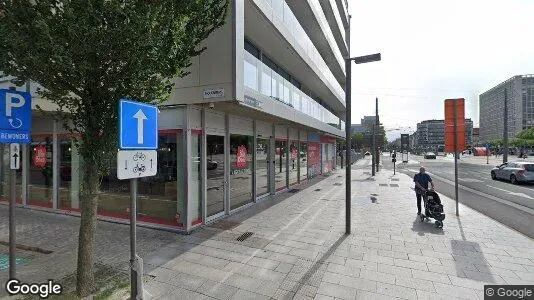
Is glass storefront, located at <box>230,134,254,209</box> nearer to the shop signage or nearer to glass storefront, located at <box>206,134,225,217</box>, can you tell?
glass storefront, located at <box>206,134,225,217</box>

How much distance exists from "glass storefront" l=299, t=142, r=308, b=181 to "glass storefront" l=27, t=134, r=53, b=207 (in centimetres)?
1170

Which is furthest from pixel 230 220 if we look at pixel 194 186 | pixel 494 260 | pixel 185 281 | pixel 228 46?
pixel 494 260

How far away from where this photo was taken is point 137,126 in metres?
3.46

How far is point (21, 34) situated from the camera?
10.6ft

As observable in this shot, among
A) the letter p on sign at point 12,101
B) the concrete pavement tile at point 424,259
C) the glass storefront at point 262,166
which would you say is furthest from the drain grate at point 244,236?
the letter p on sign at point 12,101

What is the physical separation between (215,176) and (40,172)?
6500mm

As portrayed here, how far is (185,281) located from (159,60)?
11.0 ft

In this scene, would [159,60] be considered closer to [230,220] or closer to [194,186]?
[194,186]

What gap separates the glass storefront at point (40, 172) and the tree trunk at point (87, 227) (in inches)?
287

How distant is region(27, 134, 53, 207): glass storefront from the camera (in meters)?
9.98

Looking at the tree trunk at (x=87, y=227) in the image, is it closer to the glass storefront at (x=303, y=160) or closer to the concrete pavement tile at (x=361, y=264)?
the concrete pavement tile at (x=361, y=264)

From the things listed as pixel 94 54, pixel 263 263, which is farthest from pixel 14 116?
pixel 263 263

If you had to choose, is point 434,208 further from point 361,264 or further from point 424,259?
point 361,264

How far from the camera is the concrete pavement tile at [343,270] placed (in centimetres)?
505
